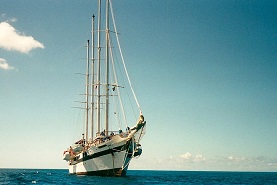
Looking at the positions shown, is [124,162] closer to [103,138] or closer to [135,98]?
[103,138]

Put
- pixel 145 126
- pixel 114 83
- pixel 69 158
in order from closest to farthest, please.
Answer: pixel 145 126 < pixel 114 83 < pixel 69 158

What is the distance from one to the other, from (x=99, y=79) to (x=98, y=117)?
817 centimetres

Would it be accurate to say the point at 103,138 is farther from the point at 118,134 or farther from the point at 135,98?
the point at 135,98

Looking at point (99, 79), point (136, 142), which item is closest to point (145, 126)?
point (136, 142)

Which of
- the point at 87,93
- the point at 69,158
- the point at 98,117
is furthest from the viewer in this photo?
the point at 87,93

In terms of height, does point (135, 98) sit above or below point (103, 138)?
above

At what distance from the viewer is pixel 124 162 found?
54.5 metres

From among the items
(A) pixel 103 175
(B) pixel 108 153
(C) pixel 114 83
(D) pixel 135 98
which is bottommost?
(A) pixel 103 175

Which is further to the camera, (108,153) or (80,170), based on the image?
(80,170)

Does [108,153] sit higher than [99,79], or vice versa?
[99,79]

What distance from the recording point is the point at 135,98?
47.9 m

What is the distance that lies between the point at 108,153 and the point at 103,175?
475cm

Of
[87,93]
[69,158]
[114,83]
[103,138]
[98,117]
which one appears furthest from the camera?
[87,93]

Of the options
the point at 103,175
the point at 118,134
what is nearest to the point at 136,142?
the point at 118,134
